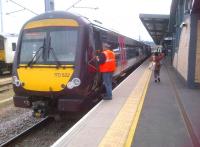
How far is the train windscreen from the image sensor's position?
9.06 m

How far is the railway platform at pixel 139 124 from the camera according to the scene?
633cm

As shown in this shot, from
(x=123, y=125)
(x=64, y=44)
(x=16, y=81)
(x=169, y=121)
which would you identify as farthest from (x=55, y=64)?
(x=169, y=121)

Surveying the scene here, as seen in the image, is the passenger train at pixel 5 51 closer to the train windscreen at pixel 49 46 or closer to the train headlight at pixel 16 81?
the train windscreen at pixel 49 46

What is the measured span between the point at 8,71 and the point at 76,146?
79.5 feet

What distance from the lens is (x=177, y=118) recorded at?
8336 mm

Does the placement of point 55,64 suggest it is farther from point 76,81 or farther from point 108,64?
point 108,64

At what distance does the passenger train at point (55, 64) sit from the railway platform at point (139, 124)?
749mm

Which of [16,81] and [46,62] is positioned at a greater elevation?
[46,62]

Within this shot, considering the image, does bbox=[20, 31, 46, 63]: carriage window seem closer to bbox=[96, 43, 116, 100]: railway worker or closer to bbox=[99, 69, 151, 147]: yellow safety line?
bbox=[96, 43, 116, 100]: railway worker

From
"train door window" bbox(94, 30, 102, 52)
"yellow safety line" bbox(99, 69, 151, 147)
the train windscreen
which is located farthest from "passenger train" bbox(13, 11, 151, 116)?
"yellow safety line" bbox(99, 69, 151, 147)

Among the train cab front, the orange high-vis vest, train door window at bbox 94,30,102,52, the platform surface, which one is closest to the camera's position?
the platform surface

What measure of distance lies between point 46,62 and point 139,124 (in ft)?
9.75

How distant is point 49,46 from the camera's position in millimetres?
9273

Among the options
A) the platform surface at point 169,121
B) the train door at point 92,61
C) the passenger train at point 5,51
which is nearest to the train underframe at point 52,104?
the train door at point 92,61
